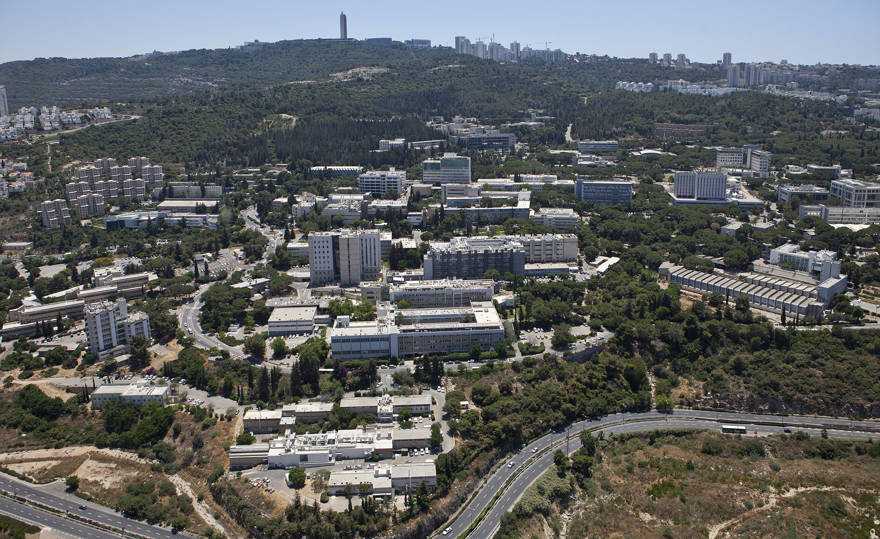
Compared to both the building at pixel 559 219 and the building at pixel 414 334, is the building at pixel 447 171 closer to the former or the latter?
the building at pixel 559 219

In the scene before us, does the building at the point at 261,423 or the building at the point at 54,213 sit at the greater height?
the building at the point at 54,213

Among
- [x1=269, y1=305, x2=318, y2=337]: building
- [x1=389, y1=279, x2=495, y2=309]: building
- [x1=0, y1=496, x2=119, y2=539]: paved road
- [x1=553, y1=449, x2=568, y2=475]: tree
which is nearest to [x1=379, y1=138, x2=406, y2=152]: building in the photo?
[x1=389, y1=279, x2=495, y2=309]: building

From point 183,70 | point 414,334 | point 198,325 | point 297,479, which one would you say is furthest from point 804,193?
point 183,70

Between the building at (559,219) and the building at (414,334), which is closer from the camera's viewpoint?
the building at (414,334)

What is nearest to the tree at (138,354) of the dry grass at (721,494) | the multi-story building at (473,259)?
the multi-story building at (473,259)

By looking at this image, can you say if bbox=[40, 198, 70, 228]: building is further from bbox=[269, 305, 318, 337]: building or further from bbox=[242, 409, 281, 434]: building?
bbox=[242, 409, 281, 434]: building

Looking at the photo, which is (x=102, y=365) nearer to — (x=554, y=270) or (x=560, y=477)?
(x=560, y=477)
